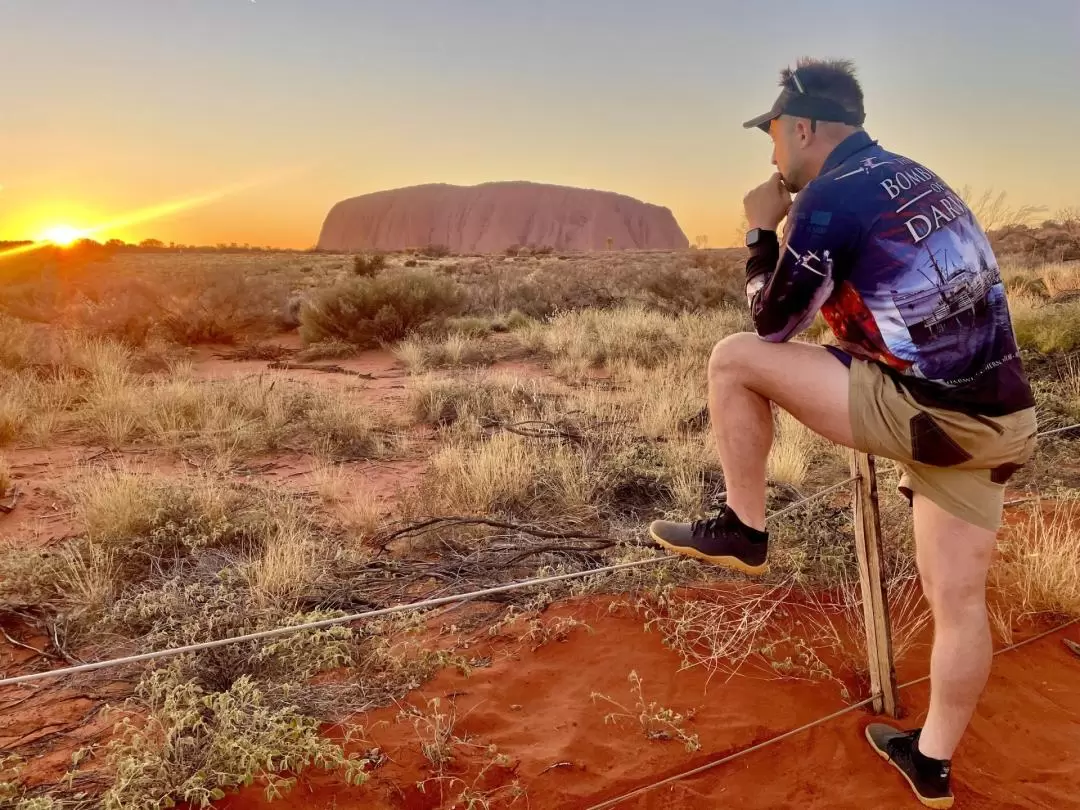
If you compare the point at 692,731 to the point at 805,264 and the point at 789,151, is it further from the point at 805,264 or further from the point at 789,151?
the point at 789,151

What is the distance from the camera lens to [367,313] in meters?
12.5

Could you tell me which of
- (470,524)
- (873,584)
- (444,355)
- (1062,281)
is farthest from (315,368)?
(1062,281)

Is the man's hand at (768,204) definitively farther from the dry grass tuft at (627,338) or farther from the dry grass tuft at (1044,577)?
the dry grass tuft at (627,338)

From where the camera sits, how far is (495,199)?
115438 millimetres

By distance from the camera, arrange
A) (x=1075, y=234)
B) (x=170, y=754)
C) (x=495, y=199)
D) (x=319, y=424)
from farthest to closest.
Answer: (x=495, y=199) < (x=1075, y=234) < (x=319, y=424) < (x=170, y=754)

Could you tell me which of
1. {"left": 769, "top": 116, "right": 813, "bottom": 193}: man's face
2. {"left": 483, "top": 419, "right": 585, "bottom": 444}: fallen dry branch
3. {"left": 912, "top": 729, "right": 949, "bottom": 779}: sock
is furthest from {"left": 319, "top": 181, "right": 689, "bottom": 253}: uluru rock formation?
{"left": 912, "top": 729, "right": 949, "bottom": 779}: sock

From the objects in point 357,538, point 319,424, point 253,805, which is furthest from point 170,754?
point 319,424

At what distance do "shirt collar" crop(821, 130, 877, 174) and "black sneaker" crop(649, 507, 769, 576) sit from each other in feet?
3.66

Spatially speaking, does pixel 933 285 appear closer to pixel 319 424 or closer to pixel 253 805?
pixel 253 805

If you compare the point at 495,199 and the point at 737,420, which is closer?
the point at 737,420

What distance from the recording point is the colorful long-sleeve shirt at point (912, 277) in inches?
69.6

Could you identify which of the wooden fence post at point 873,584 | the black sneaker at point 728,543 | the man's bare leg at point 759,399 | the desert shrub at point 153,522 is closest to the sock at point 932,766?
the wooden fence post at point 873,584

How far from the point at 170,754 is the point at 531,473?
9.61 feet

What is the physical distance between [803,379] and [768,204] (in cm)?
59
